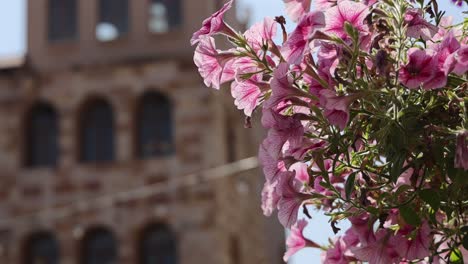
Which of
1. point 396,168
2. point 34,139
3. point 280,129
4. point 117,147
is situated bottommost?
point 396,168

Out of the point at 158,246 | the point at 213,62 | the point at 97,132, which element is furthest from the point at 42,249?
the point at 213,62

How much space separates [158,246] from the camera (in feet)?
70.8

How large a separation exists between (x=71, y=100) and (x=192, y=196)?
3404mm

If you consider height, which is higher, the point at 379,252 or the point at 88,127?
the point at 88,127

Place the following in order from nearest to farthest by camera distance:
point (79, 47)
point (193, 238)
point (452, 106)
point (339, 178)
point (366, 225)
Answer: point (452, 106) → point (366, 225) → point (339, 178) → point (193, 238) → point (79, 47)

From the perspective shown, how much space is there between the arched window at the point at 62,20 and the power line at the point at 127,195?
12.6ft

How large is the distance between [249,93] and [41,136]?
2032 cm

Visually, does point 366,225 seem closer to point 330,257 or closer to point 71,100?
point 330,257

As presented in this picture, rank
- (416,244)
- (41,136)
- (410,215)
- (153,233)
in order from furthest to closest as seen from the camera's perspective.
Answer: (41,136), (153,233), (416,244), (410,215)

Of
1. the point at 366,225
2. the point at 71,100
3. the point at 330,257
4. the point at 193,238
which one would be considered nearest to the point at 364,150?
the point at 366,225

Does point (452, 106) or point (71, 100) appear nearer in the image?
point (452, 106)

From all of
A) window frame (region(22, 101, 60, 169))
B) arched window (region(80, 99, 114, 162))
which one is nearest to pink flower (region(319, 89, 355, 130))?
arched window (region(80, 99, 114, 162))

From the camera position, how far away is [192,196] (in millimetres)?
21484

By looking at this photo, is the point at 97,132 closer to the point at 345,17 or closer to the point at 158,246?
the point at 158,246
